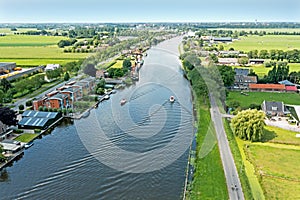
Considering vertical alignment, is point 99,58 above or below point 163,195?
above

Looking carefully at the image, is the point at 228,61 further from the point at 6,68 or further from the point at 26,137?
the point at 26,137

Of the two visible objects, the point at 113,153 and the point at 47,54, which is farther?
the point at 47,54

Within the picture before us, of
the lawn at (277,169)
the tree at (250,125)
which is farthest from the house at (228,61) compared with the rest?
the lawn at (277,169)

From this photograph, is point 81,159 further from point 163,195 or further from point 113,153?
point 163,195

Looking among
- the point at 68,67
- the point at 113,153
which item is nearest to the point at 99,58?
the point at 68,67

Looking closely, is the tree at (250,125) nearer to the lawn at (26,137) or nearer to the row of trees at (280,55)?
the lawn at (26,137)

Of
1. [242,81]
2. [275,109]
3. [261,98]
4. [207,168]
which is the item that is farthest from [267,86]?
[207,168]

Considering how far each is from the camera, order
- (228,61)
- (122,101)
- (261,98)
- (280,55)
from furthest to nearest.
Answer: (280,55)
(228,61)
(261,98)
(122,101)
